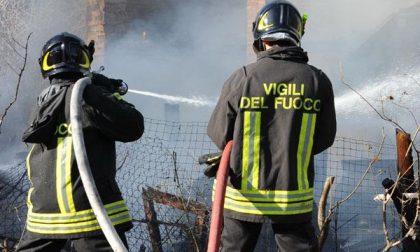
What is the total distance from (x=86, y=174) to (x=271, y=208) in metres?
0.89

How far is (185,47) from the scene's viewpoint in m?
13.0

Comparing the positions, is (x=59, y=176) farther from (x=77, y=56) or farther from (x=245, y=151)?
(x=245, y=151)

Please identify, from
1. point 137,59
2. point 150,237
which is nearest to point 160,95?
point 137,59

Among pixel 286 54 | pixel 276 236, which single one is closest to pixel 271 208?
pixel 276 236

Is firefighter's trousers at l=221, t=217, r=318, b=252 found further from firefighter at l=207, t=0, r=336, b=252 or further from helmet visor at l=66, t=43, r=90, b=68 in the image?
helmet visor at l=66, t=43, r=90, b=68

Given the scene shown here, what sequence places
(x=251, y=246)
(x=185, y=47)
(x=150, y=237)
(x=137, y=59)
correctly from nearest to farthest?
(x=251, y=246) < (x=150, y=237) < (x=137, y=59) < (x=185, y=47)

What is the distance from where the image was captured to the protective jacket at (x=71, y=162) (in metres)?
2.72

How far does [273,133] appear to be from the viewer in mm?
2701

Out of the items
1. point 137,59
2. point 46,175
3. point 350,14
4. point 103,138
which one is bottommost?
point 46,175

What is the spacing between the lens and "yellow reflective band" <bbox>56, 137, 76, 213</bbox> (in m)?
2.73

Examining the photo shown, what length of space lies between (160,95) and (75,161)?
964 cm

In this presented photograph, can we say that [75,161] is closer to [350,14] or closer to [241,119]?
[241,119]

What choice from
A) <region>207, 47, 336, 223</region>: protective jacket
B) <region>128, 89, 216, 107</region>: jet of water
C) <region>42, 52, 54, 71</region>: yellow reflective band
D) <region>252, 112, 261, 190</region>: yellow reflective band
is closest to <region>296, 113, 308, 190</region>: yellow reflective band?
<region>207, 47, 336, 223</region>: protective jacket

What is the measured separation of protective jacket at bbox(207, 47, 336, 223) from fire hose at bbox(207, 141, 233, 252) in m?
0.09
